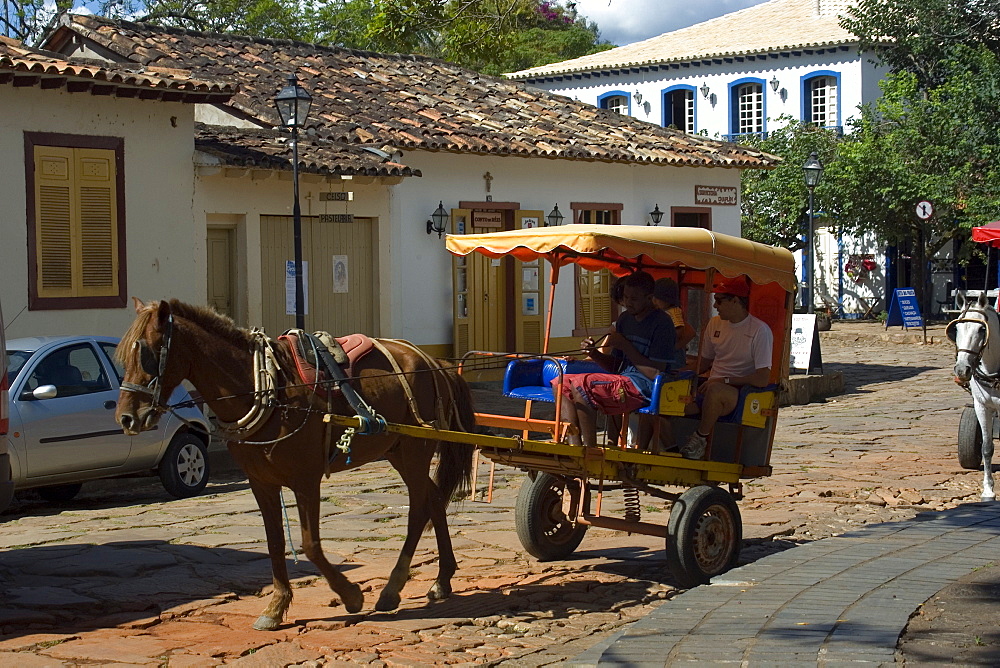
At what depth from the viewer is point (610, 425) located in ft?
28.0

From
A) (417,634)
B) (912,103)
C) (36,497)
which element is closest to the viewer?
(417,634)

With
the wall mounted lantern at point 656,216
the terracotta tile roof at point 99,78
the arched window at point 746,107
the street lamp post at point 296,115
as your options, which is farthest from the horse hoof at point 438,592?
the arched window at point 746,107

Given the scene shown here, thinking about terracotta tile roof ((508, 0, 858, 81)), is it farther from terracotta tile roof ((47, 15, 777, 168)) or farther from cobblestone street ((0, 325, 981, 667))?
cobblestone street ((0, 325, 981, 667))

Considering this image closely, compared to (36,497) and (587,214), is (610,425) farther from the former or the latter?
(587,214)

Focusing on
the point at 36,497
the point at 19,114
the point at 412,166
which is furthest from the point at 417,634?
the point at 412,166

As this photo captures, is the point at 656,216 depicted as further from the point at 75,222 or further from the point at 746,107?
the point at 746,107

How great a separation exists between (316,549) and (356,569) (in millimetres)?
1248

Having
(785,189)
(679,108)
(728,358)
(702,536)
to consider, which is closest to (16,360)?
(728,358)

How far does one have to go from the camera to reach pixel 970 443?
12.3 meters

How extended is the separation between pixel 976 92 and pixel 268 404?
101 feet

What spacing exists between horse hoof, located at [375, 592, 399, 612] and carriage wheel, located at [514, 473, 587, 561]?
139cm

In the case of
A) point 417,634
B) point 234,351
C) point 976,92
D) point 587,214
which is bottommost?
point 417,634

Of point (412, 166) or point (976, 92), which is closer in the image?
point (412, 166)

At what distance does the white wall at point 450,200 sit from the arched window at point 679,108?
20.6 m
